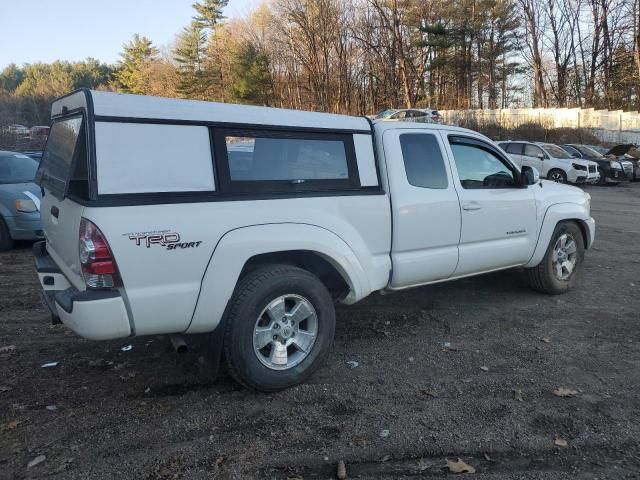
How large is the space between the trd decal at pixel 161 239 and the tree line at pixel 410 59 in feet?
151

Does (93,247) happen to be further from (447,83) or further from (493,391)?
(447,83)

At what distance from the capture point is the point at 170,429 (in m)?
3.39

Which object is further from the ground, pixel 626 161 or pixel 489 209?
pixel 489 209

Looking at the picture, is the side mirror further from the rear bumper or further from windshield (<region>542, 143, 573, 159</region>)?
windshield (<region>542, 143, 573, 159</region>)

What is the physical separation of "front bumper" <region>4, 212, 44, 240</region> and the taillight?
6031 millimetres

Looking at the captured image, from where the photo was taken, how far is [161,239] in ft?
10.6

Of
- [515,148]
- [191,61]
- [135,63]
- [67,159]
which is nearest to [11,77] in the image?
[135,63]

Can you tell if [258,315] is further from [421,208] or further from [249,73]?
[249,73]

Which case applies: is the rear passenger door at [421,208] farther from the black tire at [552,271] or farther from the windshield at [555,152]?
the windshield at [555,152]

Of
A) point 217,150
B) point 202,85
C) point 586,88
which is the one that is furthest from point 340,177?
point 202,85

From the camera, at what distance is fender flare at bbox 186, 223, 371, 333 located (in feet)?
11.3

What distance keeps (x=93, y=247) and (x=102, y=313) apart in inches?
15.6

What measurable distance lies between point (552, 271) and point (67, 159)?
503 centimetres

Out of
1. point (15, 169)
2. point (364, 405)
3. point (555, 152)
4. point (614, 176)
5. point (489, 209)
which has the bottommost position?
point (364, 405)
